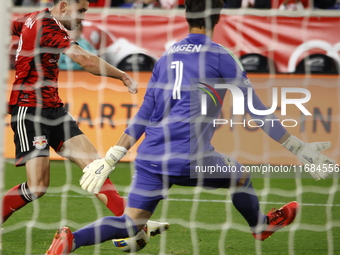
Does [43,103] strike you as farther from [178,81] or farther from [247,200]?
[247,200]

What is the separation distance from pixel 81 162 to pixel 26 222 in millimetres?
1092

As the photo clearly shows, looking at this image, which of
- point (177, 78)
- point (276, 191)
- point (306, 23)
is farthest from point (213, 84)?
point (306, 23)

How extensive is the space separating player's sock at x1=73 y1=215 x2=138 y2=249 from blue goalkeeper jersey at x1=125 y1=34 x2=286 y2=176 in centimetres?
35

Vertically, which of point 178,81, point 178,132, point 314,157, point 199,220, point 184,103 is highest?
point 178,81

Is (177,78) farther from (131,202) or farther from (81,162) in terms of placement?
(81,162)

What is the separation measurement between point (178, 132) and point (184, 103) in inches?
6.8

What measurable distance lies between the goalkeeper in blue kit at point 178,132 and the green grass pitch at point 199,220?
3.09 ft

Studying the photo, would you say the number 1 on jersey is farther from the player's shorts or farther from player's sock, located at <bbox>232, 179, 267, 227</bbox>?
player's sock, located at <bbox>232, 179, 267, 227</bbox>

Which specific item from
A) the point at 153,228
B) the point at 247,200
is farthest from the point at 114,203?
the point at 247,200

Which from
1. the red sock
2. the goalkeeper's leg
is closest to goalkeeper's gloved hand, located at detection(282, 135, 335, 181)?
the goalkeeper's leg

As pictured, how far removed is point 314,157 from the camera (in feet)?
12.3

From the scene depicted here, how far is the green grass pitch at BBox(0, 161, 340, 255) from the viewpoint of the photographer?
16.0 ft

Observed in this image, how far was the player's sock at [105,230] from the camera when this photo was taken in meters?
3.77

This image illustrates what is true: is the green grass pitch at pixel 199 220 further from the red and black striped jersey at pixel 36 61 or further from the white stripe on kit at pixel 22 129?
the red and black striped jersey at pixel 36 61
